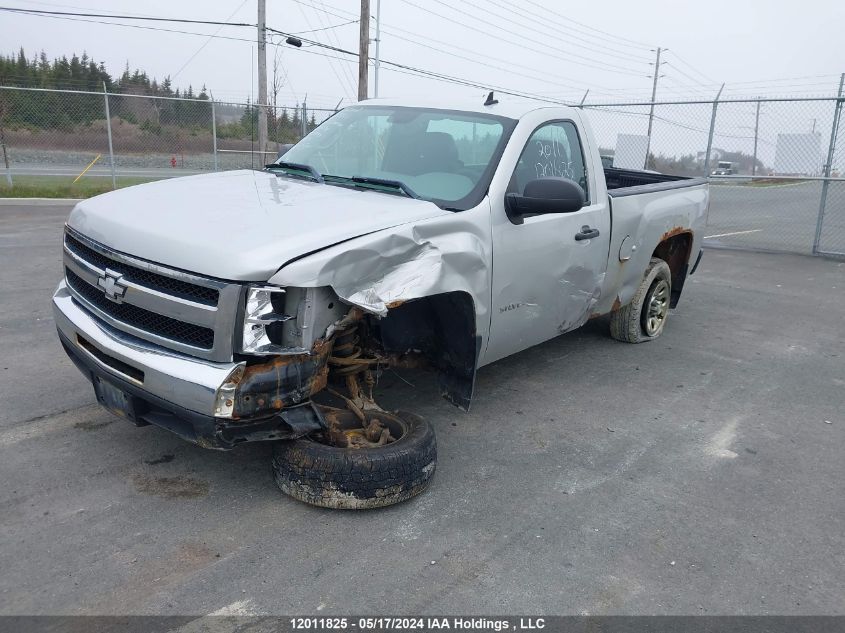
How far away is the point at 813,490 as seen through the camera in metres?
3.94

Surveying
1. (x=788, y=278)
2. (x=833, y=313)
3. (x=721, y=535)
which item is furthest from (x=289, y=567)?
(x=788, y=278)

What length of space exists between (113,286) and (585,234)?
3.01 m

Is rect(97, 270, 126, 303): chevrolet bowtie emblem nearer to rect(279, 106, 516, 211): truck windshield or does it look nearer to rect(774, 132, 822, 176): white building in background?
rect(279, 106, 516, 211): truck windshield

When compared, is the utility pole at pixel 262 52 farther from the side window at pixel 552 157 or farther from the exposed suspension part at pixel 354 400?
the exposed suspension part at pixel 354 400

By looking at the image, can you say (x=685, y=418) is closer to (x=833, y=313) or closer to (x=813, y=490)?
(x=813, y=490)

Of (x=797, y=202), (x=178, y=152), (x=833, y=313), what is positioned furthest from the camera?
(x=178, y=152)

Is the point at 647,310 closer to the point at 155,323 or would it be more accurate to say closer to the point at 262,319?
the point at 262,319

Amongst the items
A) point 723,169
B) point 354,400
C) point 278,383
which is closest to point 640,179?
point 354,400

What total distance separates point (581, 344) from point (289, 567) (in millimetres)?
4088

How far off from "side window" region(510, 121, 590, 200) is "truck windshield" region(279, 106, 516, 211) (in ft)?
0.62

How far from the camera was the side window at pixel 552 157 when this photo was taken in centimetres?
443

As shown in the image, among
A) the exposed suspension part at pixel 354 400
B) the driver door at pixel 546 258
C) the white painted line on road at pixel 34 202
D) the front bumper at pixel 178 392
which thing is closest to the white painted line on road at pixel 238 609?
the front bumper at pixel 178 392

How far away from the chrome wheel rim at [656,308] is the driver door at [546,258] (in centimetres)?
140

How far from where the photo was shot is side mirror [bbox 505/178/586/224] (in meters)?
4.00
